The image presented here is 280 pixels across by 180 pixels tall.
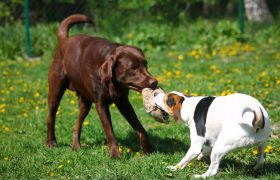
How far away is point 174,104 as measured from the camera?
18.3ft

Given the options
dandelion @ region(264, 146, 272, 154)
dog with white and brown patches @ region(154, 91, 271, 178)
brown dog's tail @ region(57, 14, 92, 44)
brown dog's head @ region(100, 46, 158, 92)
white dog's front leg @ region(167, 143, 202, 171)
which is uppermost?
brown dog's tail @ region(57, 14, 92, 44)

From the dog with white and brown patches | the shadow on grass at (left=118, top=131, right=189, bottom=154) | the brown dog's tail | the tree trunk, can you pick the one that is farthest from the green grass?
the tree trunk

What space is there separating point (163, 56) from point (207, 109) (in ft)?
24.8

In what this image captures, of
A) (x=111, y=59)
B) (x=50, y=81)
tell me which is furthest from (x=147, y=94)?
(x=50, y=81)

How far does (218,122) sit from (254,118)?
45cm

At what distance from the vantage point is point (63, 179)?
17.6 ft

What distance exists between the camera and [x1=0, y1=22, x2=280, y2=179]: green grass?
18.4ft

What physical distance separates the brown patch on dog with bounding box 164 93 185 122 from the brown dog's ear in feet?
2.16

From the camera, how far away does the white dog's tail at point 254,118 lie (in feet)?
15.7

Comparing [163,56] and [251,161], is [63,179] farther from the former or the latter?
[163,56]

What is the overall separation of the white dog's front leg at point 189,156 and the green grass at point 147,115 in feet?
0.32

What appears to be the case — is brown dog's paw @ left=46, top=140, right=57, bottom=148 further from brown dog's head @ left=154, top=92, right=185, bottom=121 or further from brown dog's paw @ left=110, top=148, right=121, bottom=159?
brown dog's head @ left=154, top=92, right=185, bottom=121

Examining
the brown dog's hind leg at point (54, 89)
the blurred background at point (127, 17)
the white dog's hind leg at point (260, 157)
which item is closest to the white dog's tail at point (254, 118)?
the white dog's hind leg at point (260, 157)

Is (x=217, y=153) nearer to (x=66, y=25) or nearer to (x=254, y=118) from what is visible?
(x=254, y=118)
